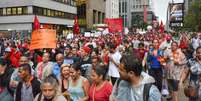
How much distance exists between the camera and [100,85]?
262 inches

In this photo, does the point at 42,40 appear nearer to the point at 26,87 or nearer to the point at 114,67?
the point at 114,67

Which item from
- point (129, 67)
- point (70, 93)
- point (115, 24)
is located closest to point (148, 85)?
point (129, 67)

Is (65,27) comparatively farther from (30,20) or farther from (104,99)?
(104,99)

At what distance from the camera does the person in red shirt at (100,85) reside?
656cm

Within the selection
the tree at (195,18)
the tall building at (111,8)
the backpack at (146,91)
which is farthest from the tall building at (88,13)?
the backpack at (146,91)

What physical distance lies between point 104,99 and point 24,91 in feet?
4.28

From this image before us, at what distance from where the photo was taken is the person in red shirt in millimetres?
6560

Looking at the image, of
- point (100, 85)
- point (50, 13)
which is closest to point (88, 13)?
point (50, 13)

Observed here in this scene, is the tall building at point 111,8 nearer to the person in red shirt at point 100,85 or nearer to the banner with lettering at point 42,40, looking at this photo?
the banner with lettering at point 42,40

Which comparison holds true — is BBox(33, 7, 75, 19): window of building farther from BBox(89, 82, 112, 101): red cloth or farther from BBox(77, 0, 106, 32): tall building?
BBox(89, 82, 112, 101): red cloth

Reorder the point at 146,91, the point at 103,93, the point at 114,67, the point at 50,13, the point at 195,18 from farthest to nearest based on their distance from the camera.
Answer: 1. the point at 195,18
2. the point at 50,13
3. the point at 114,67
4. the point at 103,93
5. the point at 146,91

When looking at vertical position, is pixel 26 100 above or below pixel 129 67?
below

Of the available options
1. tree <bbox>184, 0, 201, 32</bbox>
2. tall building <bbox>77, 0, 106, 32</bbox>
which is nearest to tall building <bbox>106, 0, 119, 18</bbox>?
tall building <bbox>77, 0, 106, 32</bbox>

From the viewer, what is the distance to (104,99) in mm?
6594
